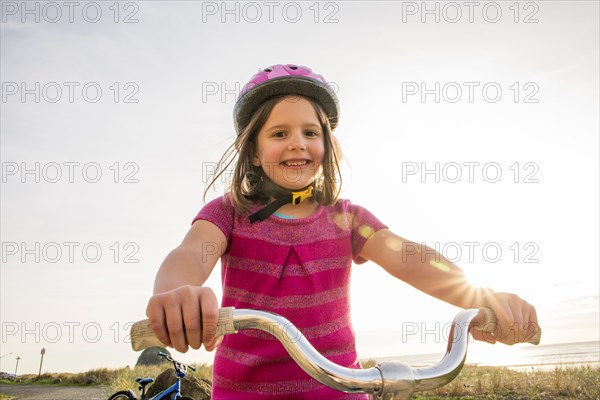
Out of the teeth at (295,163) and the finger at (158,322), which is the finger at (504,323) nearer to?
the finger at (158,322)

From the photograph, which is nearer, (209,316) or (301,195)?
(209,316)

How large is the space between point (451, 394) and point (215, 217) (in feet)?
25.2

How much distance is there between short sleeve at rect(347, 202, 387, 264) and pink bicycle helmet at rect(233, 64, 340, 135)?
0.82 metres

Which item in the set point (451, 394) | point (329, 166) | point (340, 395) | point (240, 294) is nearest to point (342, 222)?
point (329, 166)

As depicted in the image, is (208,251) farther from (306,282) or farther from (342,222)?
(342,222)

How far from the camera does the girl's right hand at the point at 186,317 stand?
126 centimetres

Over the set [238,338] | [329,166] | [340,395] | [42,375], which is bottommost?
[42,375]

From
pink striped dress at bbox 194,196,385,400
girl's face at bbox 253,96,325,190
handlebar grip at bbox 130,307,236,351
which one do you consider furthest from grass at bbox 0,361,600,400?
handlebar grip at bbox 130,307,236,351

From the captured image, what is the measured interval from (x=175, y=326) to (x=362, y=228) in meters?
1.84

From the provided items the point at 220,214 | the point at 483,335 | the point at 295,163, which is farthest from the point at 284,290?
the point at 483,335

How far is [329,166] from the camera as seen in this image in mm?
3346

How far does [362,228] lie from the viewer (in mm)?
2965

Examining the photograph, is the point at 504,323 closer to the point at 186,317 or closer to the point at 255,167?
the point at 186,317

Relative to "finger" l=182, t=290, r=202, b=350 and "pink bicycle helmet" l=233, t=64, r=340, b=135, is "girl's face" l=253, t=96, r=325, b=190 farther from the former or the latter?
"finger" l=182, t=290, r=202, b=350
